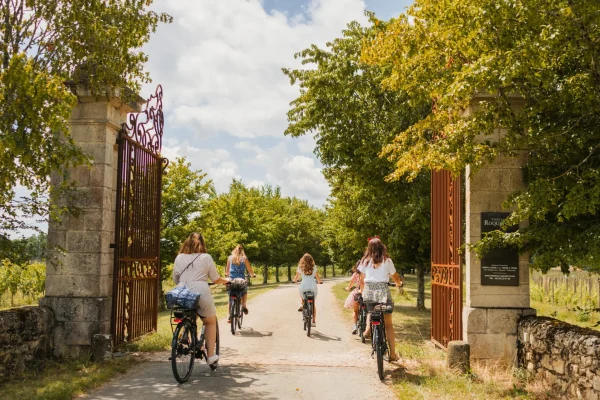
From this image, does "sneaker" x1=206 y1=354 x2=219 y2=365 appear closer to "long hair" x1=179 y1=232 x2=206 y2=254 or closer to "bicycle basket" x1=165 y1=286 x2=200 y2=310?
"bicycle basket" x1=165 y1=286 x2=200 y2=310

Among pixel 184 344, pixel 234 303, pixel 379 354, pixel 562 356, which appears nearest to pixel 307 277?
pixel 234 303

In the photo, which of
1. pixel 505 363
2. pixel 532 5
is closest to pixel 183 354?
pixel 505 363

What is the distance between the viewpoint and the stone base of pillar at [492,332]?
8250mm

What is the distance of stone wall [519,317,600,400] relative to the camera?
5.92 meters

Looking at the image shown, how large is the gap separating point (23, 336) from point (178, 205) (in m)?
16.8

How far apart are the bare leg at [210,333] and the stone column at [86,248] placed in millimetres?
2013

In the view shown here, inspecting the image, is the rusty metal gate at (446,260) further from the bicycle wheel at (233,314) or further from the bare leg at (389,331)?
the bicycle wheel at (233,314)

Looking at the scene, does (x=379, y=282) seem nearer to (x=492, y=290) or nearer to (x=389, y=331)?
(x=389, y=331)

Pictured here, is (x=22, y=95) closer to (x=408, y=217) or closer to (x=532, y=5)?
(x=532, y=5)

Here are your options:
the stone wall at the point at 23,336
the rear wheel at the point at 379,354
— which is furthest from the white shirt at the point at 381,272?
the stone wall at the point at 23,336

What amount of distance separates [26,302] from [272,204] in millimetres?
34039

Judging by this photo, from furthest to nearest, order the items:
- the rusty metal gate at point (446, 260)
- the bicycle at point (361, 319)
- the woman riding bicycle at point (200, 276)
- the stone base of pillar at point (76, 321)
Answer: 1. the bicycle at point (361, 319)
2. the rusty metal gate at point (446, 260)
3. the stone base of pillar at point (76, 321)
4. the woman riding bicycle at point (200, 276)

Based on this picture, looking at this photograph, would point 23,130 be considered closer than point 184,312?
Yes

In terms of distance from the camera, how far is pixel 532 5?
6.11m
